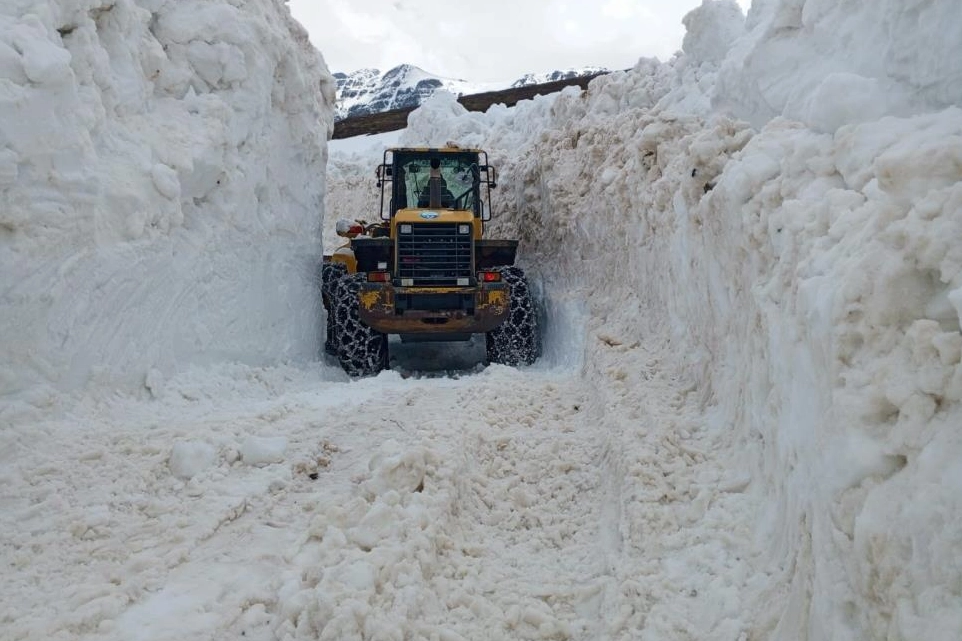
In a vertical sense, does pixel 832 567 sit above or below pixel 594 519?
above

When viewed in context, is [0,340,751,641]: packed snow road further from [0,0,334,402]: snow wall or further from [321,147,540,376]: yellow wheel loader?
[321,147,540,376]: yellow wheel loader

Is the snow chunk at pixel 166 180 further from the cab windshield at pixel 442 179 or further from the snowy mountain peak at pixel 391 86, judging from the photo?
the snowy mountain peak at pixel 391 86

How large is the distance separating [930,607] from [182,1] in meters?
7.60

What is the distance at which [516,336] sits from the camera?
32.4 ft

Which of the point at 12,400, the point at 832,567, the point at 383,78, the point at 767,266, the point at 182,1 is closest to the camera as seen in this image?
the point at 832,567

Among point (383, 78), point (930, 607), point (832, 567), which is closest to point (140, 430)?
point (832, 567)

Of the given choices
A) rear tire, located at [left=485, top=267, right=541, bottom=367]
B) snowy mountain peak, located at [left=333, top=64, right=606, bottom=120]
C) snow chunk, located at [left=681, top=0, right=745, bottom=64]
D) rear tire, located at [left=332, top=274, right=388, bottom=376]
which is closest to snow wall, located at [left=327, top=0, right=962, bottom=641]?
snow chunk, located at [left=681, top=0, right=745, bottom=64]

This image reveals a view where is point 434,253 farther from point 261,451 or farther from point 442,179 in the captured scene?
point 261,451

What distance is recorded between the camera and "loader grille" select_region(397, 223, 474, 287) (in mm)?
9531

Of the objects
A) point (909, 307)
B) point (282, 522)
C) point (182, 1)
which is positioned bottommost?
point (282, 522)

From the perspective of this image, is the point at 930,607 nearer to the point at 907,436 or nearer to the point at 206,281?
the point at 907,436

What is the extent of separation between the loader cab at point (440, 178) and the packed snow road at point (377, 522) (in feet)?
17.1

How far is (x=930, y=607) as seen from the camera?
196 cm

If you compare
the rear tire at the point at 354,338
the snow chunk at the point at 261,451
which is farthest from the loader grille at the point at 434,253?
the snow chunk at the point at 261,451
